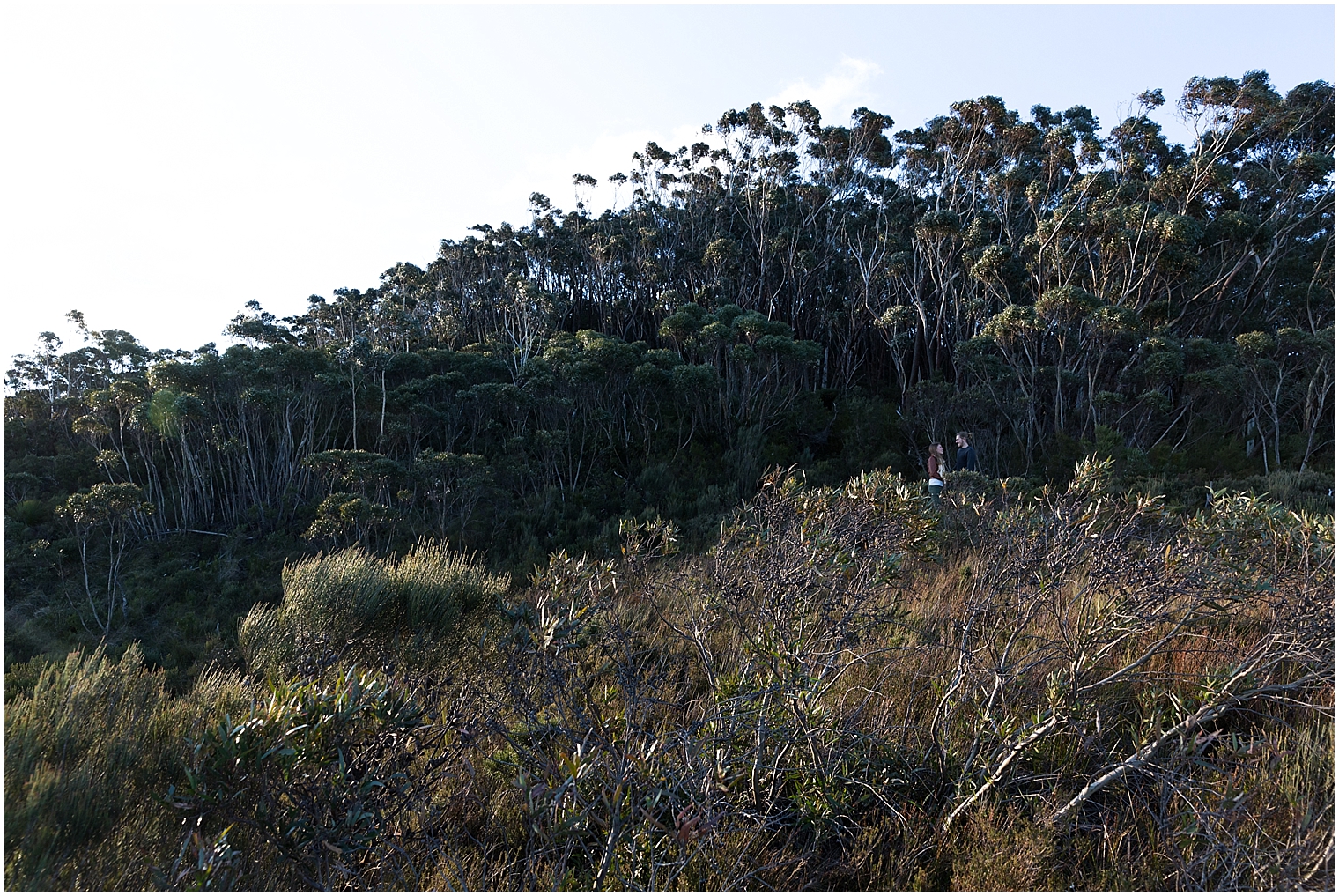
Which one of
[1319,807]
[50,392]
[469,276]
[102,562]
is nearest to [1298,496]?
[1319,807]

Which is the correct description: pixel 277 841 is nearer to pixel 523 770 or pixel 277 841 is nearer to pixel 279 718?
pixel 279 718

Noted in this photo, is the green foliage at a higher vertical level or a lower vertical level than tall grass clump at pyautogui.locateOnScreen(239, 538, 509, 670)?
higher

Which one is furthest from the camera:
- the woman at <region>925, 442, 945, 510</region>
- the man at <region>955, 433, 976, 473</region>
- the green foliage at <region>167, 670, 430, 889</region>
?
the man at <region>955, 433, 976, 473</region>

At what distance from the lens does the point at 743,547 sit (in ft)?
15.0

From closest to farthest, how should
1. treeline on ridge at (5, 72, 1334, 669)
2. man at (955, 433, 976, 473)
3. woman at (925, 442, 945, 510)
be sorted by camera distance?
woman at (925, 442, 945, 510) → man at (955, 433, 976, 473) → treeline on ridge at (5, 72, 1334, 669)

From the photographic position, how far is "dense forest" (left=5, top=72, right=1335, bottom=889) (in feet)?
8.54

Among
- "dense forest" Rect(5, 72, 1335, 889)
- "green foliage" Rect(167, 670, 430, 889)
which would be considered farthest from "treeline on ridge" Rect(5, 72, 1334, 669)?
"green foliage" Rect(167, 670, 430, 889)

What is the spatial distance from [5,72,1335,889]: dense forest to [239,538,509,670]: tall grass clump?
4 centimetres

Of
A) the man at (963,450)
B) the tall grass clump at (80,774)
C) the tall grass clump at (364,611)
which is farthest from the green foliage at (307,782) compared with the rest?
the man at (963,450)

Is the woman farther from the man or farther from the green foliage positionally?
the green foliage

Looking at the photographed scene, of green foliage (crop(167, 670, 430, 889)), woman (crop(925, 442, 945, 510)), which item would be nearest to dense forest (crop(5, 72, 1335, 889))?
green foliage (crop(167, 670, 430, 889))

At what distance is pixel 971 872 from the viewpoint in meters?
2.51

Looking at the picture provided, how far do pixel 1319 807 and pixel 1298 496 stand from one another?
9.19 meters

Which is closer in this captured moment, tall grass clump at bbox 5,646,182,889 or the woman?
tall grass clump at bbox 5,646,182,889
